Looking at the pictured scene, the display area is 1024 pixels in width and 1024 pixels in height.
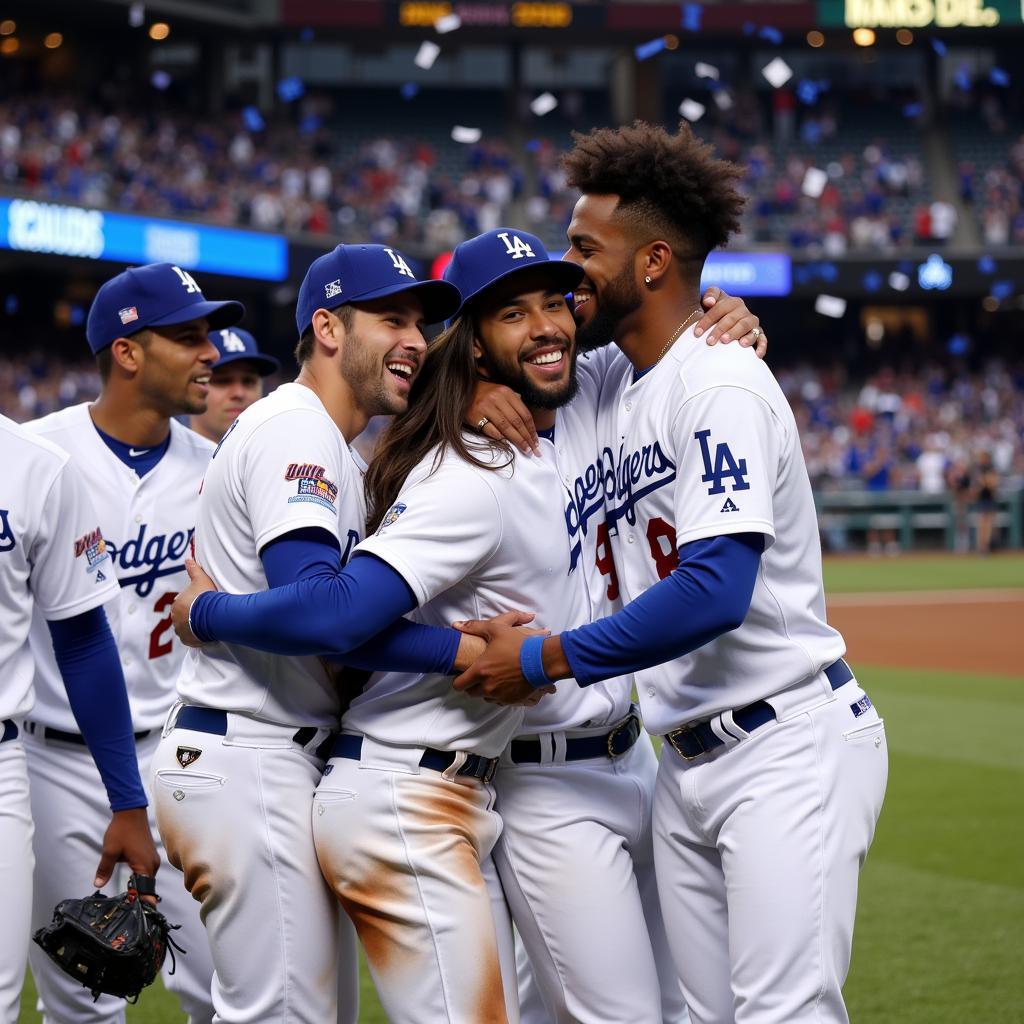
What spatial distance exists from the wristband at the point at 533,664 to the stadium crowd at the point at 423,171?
2369cm

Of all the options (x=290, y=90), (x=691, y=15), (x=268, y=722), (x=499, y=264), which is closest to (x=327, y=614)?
(x=268, y=722)

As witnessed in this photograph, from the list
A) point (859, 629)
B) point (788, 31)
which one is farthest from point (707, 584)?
point (788, 31)

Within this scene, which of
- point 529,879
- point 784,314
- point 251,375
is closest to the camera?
point 529,879

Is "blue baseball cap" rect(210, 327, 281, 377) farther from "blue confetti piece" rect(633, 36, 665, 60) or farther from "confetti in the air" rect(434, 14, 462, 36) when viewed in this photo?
"blue confetti piece" rect(633, 36, 665, 60)

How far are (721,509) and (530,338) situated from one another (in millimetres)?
654

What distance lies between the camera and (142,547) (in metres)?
4.44

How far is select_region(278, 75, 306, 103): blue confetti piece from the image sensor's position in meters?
33.9

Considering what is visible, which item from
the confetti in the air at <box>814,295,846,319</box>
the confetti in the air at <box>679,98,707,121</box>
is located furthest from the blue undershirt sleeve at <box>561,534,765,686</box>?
the confetti in the air at <box>679,98,707,121</box>

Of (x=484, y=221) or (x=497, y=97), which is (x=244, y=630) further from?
(x=497, y=97)

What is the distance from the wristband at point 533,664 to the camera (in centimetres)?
292

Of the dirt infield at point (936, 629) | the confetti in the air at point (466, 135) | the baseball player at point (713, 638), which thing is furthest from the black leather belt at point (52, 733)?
the confetti in the air at point (466, 135)

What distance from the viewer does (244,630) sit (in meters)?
2.90

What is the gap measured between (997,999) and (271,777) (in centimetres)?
301

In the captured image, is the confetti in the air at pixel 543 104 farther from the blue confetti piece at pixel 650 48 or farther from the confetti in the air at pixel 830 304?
the confetti in the air at pixel 830 304
